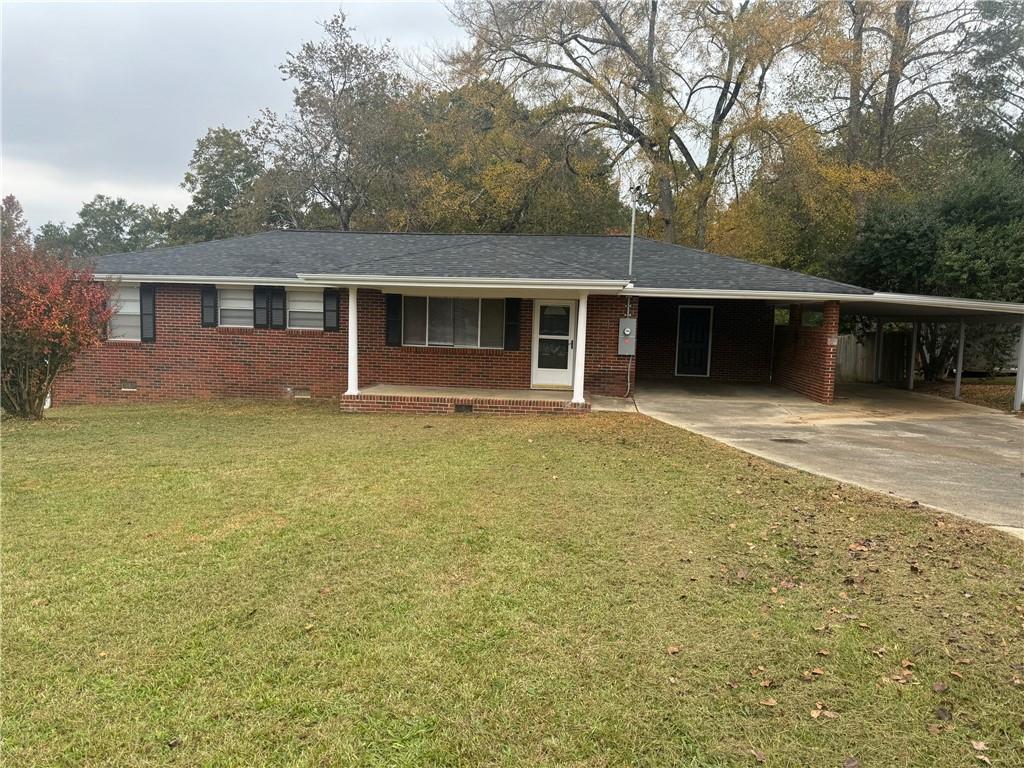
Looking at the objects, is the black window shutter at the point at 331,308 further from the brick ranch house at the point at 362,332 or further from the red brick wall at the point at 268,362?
the red brick wall at the point at 268,362

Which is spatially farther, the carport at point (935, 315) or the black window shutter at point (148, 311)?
the black window shutter at point (148, 311)

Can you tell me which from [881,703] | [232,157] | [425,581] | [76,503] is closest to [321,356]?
[76,503]

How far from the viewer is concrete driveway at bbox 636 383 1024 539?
6328 millimetres

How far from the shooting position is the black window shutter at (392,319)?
13219 millimetres

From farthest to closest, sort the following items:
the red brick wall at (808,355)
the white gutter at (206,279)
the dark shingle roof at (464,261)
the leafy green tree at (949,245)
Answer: the leafy green tree at (949,245) → the white gutter at (206,279) → the red brick wall at (808,355) → the dark shingle roof at (464,261)

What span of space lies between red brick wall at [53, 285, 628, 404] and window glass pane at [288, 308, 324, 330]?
0.60 ft

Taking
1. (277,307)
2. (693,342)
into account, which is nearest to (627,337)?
(693,342)

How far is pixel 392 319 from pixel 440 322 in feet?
3.33

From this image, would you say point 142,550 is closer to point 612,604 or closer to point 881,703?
point 612,604

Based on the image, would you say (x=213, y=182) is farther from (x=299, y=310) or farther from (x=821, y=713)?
(x=821, y=713)

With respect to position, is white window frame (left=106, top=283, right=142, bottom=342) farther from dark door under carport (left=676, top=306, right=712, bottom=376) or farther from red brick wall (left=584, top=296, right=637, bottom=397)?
dark door under carport (left=676, top=306, right=712, bottom=376)

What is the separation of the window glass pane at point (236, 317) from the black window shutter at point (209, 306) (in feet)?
0.50

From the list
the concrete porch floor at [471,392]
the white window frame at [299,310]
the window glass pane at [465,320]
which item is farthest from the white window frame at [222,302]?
the window glass pane at [465,320]

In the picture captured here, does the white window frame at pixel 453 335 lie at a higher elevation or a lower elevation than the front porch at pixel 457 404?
higher
